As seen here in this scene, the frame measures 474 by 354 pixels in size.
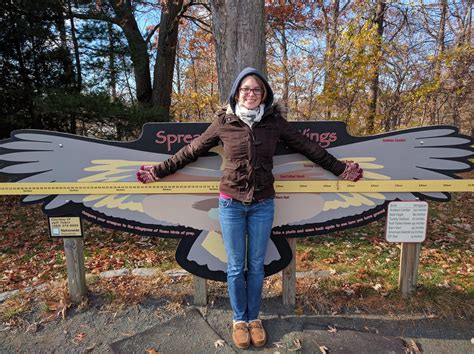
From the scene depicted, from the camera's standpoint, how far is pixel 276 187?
292cm

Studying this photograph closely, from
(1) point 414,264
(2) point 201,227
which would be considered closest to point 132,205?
(2) point 201,227

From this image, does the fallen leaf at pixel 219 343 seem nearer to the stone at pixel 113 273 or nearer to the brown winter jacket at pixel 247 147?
the brown winter jacket at pixel 247 147

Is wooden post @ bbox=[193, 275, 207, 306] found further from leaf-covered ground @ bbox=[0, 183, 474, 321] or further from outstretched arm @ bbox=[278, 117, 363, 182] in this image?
outstretched arm @ bbox=[278, 117, 363, 182]

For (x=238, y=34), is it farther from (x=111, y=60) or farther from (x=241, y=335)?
(x=111, y=60)

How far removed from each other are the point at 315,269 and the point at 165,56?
7350 millimetres

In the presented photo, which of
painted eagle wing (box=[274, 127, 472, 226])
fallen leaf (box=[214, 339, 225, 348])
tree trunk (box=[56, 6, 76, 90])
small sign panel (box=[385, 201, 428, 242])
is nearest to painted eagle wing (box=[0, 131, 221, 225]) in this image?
painted eagle wing (box=[274, 127, 472, 226])

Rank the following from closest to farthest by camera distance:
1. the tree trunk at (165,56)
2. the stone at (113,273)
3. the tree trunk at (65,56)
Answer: the stone at (113,273) < the tree trunk at (65,56) < the tree trunk at (165,56)

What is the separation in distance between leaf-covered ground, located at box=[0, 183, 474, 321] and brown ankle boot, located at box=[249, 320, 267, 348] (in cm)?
53

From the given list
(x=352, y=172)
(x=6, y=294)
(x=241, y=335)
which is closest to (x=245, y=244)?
(x=241, y=335)

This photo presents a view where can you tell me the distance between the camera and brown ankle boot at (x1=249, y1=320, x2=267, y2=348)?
268 centimetres

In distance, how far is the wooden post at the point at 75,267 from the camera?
311 centimetres

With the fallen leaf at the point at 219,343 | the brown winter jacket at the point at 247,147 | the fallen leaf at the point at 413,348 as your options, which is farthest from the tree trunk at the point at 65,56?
the fallen leaf at the point at 413,348

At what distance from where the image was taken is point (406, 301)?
321 centimetres

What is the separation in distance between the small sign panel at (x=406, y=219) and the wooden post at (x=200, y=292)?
5.98ft
